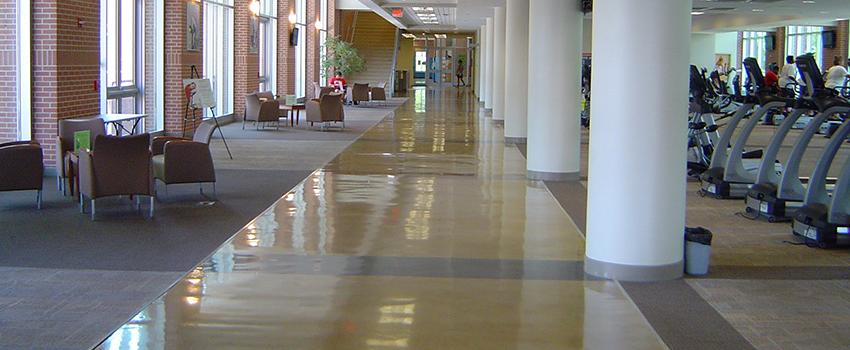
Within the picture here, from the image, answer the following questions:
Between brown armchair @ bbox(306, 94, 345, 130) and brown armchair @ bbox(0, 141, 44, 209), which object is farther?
brown armchair @ bbox(306, 94, 345, 130)

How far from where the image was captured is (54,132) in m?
11.0

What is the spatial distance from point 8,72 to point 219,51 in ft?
29.9

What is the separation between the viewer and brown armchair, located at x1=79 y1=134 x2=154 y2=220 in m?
8.48

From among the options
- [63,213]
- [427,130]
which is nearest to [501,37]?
[427,130]

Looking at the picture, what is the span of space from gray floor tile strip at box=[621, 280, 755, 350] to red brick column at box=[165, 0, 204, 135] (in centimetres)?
1099

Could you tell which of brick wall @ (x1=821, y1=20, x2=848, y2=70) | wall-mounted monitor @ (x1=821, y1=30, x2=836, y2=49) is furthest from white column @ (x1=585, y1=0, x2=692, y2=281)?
wall-mounted monitor @ (x1=821, y1=30, x2=836, y2=49)

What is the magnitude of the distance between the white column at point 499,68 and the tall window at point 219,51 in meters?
5.40

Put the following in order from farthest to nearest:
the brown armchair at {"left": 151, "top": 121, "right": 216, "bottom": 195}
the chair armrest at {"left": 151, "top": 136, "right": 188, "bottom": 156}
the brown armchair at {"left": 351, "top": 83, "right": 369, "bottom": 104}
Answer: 1. the brown armchair at {"left": 351, "top": 83, "right": 369, "bottom": 104}
2. the chair armrest at {"left": 151, "top": 136, "right": 188, "bottom": 156}
3. the brown armchair at {"left": 151, "top": 121, "right": 216, "bottom": 195}

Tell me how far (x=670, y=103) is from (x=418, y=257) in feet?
6.40

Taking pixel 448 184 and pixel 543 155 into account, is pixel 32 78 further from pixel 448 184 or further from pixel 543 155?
pixel 543 155

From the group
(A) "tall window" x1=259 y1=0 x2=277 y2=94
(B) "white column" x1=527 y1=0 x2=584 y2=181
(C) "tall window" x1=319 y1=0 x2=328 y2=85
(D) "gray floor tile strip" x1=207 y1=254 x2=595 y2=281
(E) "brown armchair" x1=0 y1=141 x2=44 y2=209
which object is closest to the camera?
(D) "gray floor tile strip" x1=207 y1=254 x2=595 y2=281

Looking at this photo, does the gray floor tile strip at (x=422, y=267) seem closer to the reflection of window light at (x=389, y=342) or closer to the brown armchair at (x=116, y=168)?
the reflection of window light at (x=389, y=342)

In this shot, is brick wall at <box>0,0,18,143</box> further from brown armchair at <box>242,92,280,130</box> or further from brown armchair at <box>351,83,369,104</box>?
brown armchair at <box>351,83,369,104</box>

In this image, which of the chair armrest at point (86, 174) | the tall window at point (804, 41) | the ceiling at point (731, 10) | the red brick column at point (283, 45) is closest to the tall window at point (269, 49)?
the red brick column at point (283, 45)
